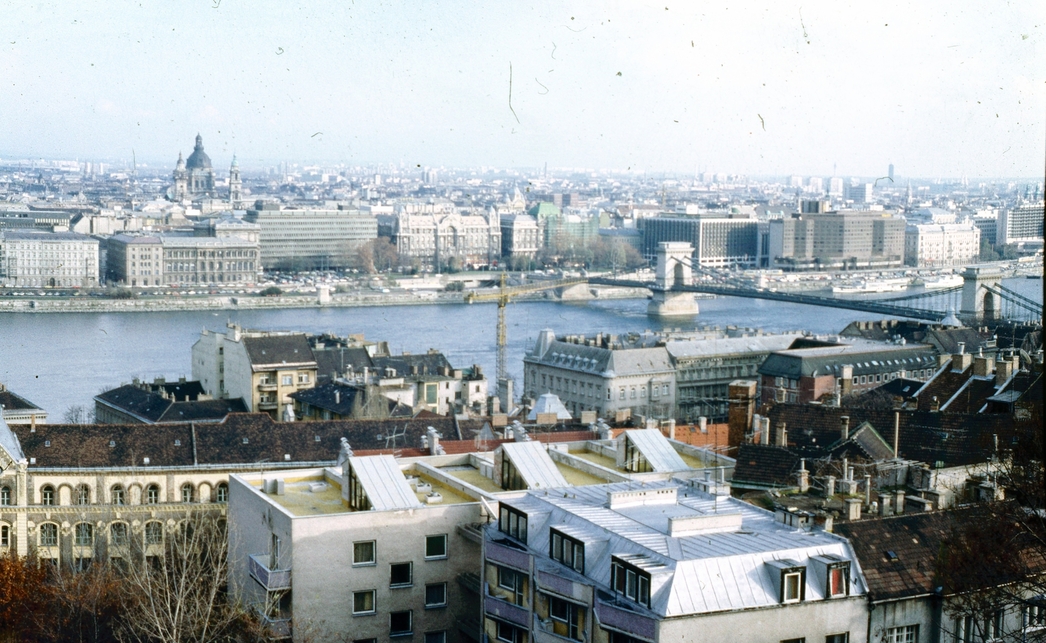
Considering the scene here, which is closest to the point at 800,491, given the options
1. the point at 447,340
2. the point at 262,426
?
the point at 262,426

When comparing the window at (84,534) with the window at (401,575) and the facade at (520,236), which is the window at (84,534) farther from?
the facade at (520,236)

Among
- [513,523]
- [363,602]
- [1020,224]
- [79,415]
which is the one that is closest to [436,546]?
[363,602]

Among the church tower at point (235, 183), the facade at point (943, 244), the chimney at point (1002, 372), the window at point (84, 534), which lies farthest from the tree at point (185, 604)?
the church tower at point (235, 183)

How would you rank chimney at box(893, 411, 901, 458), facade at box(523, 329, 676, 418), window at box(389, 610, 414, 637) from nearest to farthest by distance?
window at box(389, 610, 414, 637)
chimney at box(893, 411, 901, 458)
facade at box(523, 329, 676, 418)

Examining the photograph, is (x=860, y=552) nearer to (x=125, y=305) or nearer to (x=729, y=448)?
(x=729, y=448)

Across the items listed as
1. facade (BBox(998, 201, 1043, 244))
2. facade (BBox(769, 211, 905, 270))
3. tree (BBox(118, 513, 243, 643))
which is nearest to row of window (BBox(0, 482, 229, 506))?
tree (BBox(118, 513, 243, 643))

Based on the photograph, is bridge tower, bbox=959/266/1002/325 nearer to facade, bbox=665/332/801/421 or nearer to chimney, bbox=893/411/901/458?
facade, bbox=665/332/801/421
